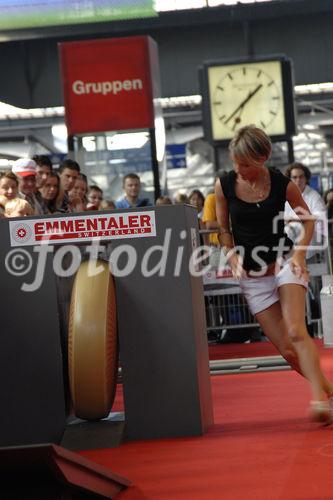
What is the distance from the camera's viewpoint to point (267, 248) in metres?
6.34

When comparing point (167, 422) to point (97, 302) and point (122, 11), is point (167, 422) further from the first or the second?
point (122, 11)

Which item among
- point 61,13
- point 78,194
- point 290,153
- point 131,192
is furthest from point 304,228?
point 61,13

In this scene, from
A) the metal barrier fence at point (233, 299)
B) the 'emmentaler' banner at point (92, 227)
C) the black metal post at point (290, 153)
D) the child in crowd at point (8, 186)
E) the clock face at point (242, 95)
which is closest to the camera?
the 'emmentaler' banner at point (92, 227)

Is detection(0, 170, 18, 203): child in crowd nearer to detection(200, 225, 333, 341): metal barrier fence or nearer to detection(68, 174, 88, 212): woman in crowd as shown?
detection(68, 174, 88, 212): woman in crowd

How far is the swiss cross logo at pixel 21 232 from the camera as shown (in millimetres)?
6500

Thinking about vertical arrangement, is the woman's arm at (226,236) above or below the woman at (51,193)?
below

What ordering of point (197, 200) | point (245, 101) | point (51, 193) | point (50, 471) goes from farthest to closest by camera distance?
point (245, 101) < point (197, 200) < point (51, 193) < point (50, 471)

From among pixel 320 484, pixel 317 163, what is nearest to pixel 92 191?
pixel 320 484

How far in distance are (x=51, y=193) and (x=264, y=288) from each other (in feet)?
11.3

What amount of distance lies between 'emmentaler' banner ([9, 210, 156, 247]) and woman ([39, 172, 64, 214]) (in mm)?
2956

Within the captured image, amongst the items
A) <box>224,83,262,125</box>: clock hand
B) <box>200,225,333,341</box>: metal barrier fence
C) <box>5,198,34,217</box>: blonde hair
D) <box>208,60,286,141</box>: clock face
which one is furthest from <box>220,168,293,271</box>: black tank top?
<box>224,83,262,125</box>: clock hand

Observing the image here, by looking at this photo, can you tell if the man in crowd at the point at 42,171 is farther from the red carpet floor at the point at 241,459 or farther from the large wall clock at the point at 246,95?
the large wall clock at the point at 246,95

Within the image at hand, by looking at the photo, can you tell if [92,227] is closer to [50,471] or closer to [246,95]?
[50,471]

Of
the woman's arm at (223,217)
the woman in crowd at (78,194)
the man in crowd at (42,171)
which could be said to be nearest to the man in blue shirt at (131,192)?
the woman in crowd at (78,194)
